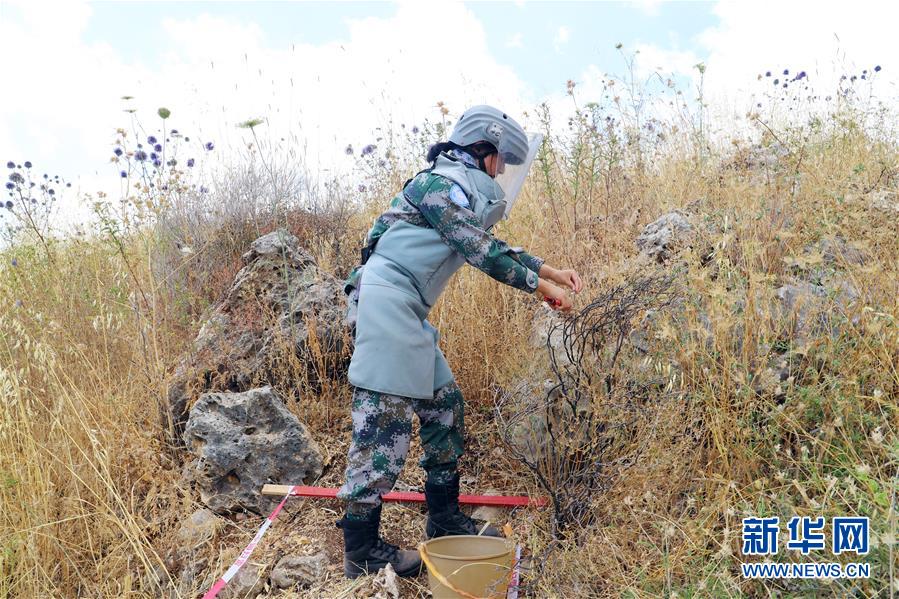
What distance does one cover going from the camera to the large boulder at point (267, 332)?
3.98m

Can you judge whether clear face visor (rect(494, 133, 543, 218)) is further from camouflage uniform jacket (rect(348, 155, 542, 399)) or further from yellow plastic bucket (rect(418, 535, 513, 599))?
yellow plastic bucket (rect(418, 535, 513, 599))

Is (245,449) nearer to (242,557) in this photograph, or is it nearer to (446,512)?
(242,557)

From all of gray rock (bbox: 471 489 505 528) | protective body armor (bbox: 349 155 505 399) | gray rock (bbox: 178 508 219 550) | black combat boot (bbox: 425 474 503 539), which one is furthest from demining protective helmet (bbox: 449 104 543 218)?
A: gray rock (bbox: 178 508 219 550)

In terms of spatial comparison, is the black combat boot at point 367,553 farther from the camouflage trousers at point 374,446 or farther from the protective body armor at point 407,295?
the protective body armor at point 407,295

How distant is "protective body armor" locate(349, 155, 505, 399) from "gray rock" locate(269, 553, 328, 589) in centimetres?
85

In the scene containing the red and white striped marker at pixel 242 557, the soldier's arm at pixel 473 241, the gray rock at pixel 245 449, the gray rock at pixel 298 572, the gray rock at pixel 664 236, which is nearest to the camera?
the soldier's arm at pixel 473 241

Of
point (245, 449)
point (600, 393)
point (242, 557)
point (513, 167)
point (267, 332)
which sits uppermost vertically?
point (513, 167)

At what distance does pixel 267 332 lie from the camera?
411 centimetres

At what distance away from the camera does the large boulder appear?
3.98 m

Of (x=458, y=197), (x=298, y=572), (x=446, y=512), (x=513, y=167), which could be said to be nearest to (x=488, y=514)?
(x=446, y=512)

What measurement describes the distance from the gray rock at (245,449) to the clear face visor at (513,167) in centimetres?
158

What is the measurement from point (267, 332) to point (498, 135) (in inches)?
79.4

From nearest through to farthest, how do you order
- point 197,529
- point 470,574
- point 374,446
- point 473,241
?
point 470,574
point 473,241
point 374,446
point 197,529

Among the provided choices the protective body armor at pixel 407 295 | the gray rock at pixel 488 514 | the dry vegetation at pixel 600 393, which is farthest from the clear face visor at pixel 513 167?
the gray rock at pixel 488 514
